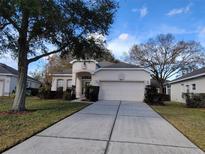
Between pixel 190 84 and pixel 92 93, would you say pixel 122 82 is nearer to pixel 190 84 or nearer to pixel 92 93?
pixel 92 93

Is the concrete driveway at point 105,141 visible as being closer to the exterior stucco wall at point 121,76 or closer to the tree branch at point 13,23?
the tree branch at point 13,23

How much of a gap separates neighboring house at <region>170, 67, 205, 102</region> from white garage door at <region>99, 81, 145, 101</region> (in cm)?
477

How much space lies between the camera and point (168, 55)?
3666 centimetres

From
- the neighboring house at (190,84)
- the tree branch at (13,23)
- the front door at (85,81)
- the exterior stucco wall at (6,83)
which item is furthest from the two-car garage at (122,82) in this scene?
the tree branch at (13,23)

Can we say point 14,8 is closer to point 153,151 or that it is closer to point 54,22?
point 54,22

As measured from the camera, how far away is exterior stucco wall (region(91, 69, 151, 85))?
72.6 ft

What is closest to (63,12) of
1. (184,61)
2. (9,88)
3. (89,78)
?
(89,78)

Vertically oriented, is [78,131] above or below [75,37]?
below

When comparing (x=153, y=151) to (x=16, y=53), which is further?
(x=16, y=53)

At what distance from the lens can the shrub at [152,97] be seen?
1983 cm

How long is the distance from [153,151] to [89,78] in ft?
66.6

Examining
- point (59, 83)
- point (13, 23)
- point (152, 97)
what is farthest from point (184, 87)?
point (13, 23)

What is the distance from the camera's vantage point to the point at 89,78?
2530 centimetres

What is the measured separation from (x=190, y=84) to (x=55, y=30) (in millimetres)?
16162
